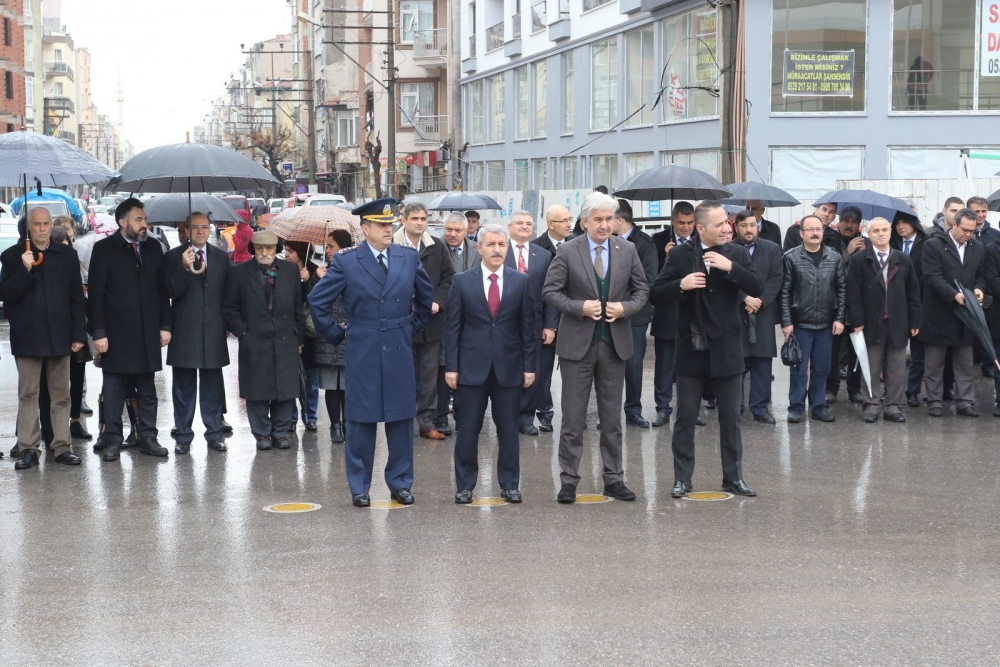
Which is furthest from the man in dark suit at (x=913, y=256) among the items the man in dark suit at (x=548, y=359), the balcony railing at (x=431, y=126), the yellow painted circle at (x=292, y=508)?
the balcony railing at (x=431, y=126)

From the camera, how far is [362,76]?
7675 centimetres

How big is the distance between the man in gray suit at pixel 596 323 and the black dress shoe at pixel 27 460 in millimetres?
4448

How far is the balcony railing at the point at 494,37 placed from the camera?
152ft

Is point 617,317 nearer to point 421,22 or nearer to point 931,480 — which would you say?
point 931,480

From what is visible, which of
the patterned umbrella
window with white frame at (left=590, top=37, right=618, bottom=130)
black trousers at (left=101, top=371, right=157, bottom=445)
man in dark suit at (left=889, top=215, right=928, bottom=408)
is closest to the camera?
black trousers at (left=101, top=371, right=157, bottom=445)

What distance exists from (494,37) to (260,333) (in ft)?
122

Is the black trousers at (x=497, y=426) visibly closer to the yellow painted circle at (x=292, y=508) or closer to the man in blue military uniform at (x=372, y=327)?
the man in blue military uniform at (x=372, y=327)

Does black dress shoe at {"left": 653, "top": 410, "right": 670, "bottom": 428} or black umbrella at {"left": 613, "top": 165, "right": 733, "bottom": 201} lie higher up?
black umbrella at {"left": 613, "top": 165, "right": 733, "bottom": 201}

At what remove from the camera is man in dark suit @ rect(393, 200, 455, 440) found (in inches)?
467

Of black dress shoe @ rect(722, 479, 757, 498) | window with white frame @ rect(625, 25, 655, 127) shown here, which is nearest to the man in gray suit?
black dress shoe @ rect(722, 479, 757, 498)

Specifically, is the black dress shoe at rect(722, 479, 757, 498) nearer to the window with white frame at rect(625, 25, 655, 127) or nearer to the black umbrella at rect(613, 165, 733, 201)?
the black umbrella at rect(613, 165, 733, 201)

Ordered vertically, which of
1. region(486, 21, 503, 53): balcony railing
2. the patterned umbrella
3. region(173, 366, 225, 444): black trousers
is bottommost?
region(173, 366, 225, 444): black trousers

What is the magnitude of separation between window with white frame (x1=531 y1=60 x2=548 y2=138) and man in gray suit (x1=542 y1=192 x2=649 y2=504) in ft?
108

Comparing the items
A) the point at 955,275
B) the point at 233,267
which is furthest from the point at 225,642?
the point at 955,275
